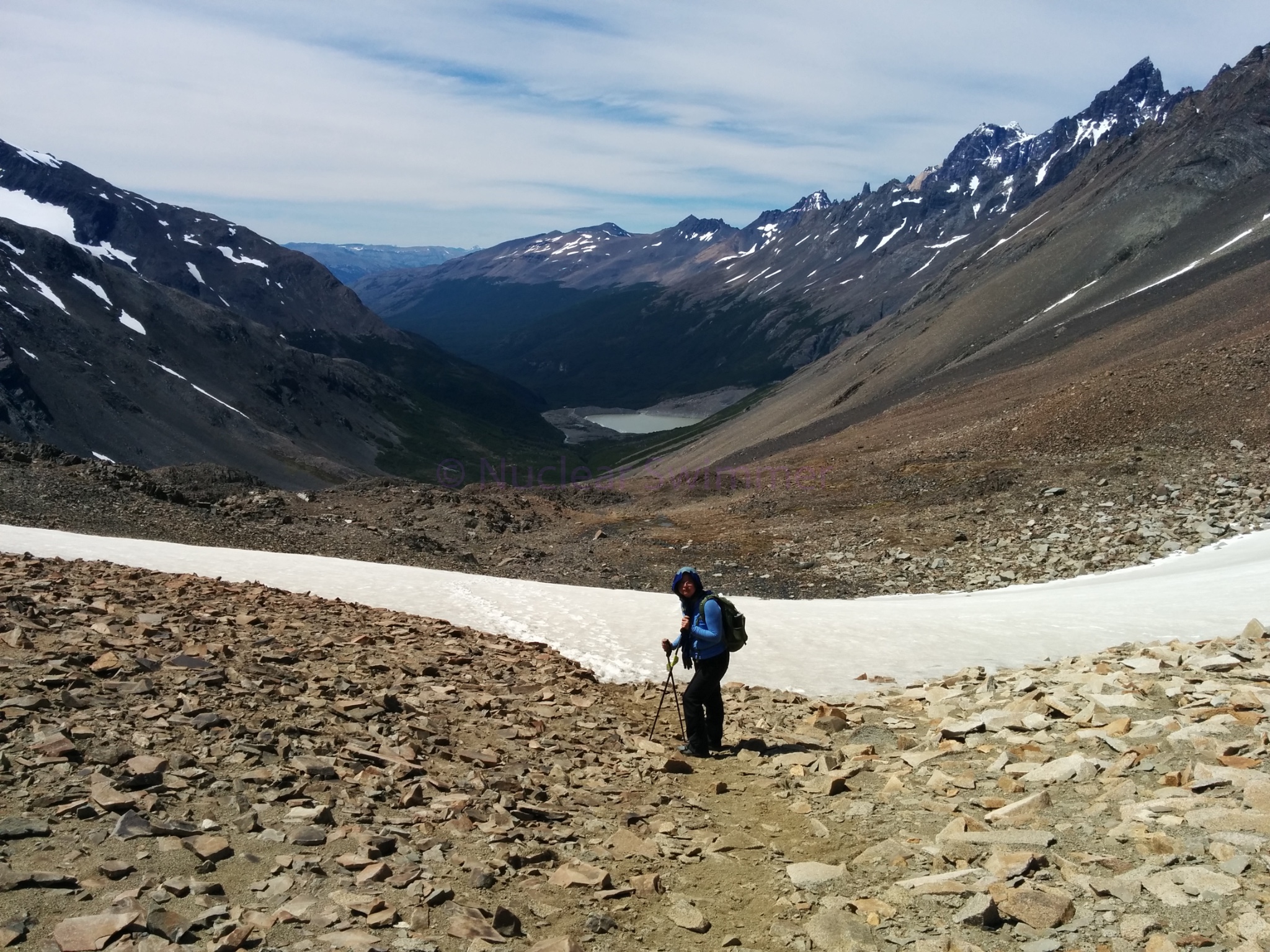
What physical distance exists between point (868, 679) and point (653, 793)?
7122mm

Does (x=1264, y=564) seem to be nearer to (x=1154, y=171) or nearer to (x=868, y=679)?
(x=868, y=679)

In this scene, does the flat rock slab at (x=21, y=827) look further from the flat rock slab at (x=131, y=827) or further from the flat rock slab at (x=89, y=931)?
the flat rock slab at (x=89, y=931)

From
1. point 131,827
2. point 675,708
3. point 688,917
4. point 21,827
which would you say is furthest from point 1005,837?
point 21,827

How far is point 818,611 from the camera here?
23062mm

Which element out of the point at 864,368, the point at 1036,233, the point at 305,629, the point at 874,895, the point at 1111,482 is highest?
the point at 1036,233

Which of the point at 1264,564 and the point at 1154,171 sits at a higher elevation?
the point at 1154,171

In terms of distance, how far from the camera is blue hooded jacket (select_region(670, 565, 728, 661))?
12.5 m

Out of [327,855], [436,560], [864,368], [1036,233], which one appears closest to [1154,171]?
[1036,233]

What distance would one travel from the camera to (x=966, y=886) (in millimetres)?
7629

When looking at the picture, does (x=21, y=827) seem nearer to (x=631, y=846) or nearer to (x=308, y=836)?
(x=308, y=836)

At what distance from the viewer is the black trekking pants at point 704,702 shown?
12.5 m

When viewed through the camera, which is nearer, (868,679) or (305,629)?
(305,629)

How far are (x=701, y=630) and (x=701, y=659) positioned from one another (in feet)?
1.28

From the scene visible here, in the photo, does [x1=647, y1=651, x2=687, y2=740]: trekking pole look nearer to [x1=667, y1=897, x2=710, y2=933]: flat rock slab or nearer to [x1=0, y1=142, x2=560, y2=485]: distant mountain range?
[x1=667, y1=897, x2=710, y2=933]: flat rock slab
